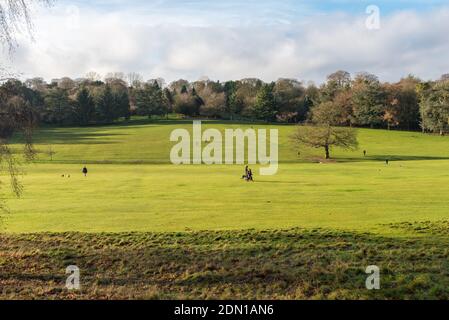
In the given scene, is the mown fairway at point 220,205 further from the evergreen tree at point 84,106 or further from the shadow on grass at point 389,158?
the evergreen tree at point 84,106

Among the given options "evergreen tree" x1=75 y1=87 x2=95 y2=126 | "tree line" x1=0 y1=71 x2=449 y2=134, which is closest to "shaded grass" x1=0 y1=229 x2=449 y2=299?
"tree line" x1=0 y1=71 x2=449 y2=134

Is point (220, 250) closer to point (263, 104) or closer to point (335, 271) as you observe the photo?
point (335, 271)

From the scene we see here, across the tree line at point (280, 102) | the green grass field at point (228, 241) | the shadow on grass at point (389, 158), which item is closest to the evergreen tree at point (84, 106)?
the tree line at point (280, 102)

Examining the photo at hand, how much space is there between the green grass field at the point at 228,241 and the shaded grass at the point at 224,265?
0.13 ft

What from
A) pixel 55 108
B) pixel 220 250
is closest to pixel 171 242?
pixel 220 250

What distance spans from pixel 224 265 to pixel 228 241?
12.3 feet

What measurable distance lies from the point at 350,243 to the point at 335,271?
13.7 feet

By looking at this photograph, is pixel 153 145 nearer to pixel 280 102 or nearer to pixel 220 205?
pixel 280 102

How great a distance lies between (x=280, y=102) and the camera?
163625mm

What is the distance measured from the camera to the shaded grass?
12.0 metres

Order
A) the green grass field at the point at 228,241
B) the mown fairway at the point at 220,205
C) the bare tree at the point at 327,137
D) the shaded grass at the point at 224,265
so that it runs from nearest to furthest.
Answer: the shaded grass at the point at 224,265, the green grass field at the point at 228,241, the mown fairway at the point at 220,205, the bare tree at the point at 327,137

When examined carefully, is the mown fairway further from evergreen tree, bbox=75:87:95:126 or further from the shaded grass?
evergreen tree, bbox=75:87:95:126

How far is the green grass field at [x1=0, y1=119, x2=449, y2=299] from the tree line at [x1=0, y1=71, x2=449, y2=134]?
94466 millimetres

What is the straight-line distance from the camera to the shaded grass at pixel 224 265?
11960 millimetres
